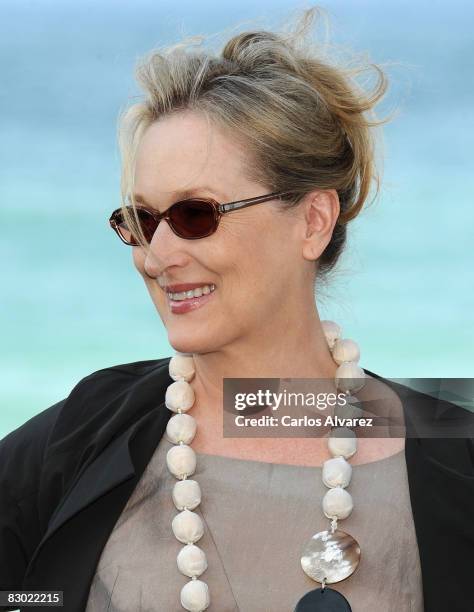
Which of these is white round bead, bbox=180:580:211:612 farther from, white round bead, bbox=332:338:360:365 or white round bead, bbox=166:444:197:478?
white round bead, bbox=332:338:360:365

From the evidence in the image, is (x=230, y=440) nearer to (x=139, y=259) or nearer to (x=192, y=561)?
(x=192, y=561)

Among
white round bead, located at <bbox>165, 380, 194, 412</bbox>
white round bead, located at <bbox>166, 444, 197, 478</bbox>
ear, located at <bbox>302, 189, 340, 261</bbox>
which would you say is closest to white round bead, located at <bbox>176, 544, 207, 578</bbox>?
white round bead, located at <bbox>166, 444, 197, 478</bbox>

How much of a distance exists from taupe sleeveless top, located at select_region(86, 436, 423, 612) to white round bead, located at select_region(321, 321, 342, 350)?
475mm

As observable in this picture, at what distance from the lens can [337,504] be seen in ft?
10.3

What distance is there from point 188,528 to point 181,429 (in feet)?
1.10

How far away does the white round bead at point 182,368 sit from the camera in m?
3.49

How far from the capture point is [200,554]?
10.1 ft

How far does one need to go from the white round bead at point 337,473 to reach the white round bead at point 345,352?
42 cm

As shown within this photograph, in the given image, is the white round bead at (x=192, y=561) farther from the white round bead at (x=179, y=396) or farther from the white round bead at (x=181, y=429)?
the white round bead at (x=179, y=396)

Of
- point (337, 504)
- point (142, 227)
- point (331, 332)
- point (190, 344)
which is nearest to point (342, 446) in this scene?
point (337, 504)

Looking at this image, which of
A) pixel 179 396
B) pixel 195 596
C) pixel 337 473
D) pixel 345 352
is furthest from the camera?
pixel 345 352

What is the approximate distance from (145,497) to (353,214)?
1.18m

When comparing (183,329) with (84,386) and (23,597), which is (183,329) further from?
(23,597)

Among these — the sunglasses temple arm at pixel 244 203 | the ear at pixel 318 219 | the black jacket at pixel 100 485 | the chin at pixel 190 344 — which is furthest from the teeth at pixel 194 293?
the black jacket at pixel 100 485
